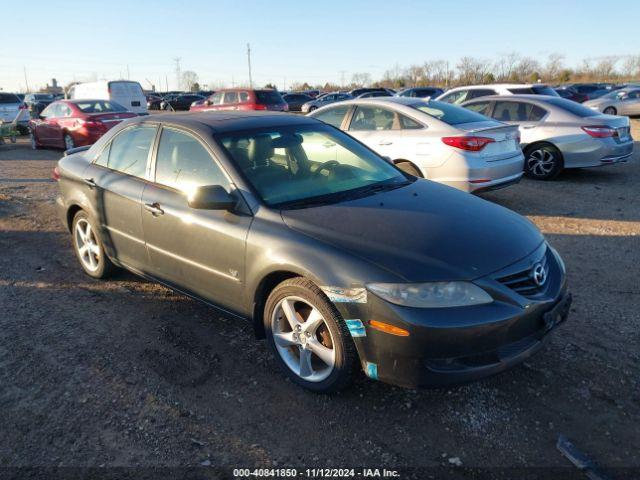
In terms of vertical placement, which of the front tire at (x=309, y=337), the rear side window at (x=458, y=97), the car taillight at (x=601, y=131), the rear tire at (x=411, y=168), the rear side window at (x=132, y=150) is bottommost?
the front tire at (x=309, y=337)

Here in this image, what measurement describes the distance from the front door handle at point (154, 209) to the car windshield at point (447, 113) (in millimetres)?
4438

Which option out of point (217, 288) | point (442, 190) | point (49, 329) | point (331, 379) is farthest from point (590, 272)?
point (49, 329)

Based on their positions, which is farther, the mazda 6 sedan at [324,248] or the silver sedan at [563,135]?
the silver sedan at [563,135]

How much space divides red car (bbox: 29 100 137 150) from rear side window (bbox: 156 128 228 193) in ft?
31.6

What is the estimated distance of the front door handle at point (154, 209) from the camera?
3707mm

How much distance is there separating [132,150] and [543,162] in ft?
23.7

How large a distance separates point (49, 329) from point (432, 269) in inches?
118

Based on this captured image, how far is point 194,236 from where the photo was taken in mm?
3463

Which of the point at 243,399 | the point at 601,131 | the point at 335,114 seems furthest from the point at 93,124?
the point at 243,399

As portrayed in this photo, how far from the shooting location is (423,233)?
9.50 feet

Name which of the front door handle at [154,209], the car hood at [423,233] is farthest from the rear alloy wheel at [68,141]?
the car hood at [423,233]

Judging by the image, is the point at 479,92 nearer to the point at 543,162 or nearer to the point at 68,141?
the point at 543,162

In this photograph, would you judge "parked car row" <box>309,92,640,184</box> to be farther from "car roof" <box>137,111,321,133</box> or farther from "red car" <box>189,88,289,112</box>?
"red car" <box>189,88,289,112</box>

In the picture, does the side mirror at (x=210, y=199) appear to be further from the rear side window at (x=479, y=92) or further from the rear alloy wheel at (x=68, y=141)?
the rear alloy wheel at (x=68, y=141)
